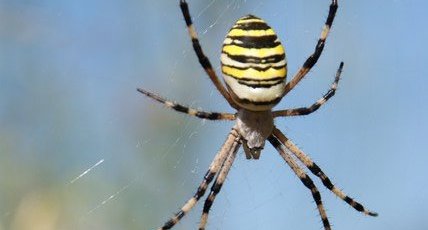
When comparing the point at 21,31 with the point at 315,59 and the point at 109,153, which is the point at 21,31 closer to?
the point at 109,153

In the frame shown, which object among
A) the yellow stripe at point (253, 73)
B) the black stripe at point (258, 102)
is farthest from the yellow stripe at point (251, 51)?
the black stripe at point (258, 102)

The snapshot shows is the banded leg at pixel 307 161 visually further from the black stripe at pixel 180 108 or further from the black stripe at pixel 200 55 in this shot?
the black stripe at pixel 200 55

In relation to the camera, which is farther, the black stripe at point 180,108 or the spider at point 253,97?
the black stripe at point 180,108

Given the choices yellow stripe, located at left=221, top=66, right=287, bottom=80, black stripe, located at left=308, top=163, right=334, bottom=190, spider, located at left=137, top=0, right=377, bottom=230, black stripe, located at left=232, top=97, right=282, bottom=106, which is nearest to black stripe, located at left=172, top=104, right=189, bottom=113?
spider, located at left=137, top=0, right=377, bottom=230

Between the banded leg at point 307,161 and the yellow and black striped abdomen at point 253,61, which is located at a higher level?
the banded leg at point 307,161

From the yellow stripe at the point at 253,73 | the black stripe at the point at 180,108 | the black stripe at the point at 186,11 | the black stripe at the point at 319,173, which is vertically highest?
the black stripe at the point at 319,173

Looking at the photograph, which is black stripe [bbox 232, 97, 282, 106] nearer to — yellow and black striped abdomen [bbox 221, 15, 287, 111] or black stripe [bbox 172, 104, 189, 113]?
yellow and black striped abdomen [bbox 221, 15, 287, 111]

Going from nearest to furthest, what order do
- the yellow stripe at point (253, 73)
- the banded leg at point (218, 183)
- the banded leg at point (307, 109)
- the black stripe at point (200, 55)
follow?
the yellow stripe at point (253, 73), the black stripe at point (200, 55), the banded leg at point (307, 109), the banded leg at point (218, 183)
